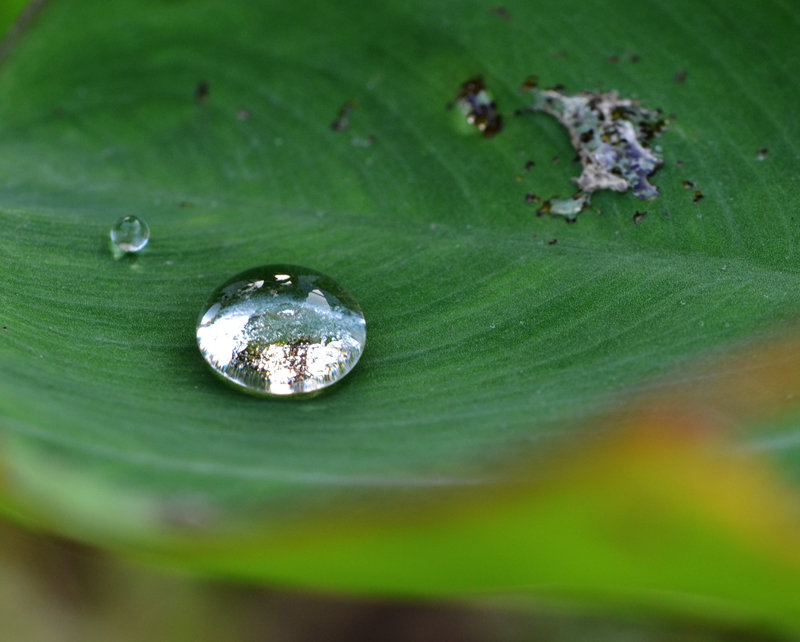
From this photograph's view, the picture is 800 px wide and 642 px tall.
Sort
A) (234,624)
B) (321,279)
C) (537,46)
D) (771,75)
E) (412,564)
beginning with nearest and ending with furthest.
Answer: (412,564), (321,279), (771,75), (537,46), (234,624)

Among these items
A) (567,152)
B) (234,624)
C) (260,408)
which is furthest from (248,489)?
(234,624)

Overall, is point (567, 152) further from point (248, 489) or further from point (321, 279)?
point (248, 489)

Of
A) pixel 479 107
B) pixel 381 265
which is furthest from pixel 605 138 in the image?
pixel 381 265

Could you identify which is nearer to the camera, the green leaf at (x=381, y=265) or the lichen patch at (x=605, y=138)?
the green leaf at (x=381, y=265)

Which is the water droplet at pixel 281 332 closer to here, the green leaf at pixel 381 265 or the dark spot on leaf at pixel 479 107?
the green leaf at pixel 381 265

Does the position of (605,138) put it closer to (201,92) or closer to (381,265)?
(381,265)

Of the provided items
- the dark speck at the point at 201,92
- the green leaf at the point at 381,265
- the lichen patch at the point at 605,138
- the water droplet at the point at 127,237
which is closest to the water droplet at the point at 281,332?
the green leaf at the point at 381,265

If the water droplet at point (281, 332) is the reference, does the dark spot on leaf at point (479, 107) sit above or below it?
above
